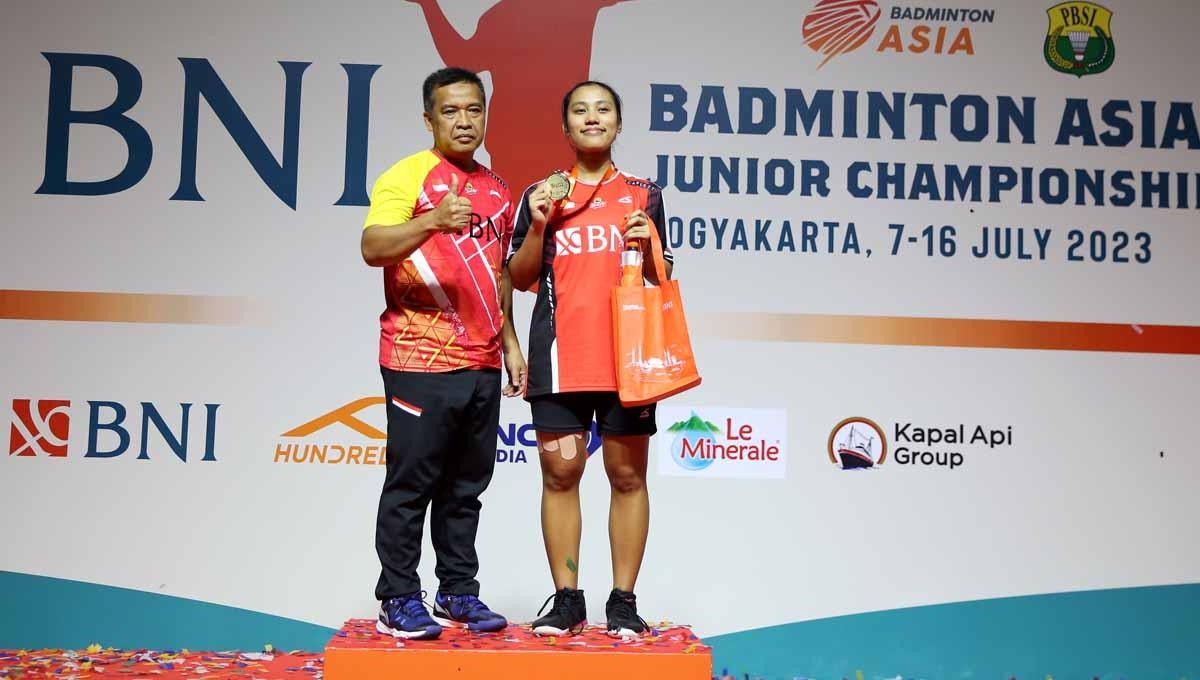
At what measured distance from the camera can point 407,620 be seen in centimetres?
253

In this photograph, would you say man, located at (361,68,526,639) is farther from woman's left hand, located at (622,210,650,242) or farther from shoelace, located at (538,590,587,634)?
woman's left hand, located at (622,210,650,242)

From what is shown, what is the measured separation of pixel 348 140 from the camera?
4215 millimetres

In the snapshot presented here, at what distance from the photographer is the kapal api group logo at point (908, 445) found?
4223 mm

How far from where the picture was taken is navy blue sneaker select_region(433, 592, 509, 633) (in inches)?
104

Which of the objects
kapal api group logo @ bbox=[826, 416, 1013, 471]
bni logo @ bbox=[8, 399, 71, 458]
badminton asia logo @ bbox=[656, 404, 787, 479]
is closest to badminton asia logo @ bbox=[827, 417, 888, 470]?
kapal api group logo @ bbox=[826, 416, 1013, 471]

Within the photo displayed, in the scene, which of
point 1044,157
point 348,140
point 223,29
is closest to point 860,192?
point 1044,157

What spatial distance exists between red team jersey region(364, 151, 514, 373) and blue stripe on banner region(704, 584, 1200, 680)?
2072 millimetres

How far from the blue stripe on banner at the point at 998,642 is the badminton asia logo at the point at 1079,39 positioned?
81.7 inches

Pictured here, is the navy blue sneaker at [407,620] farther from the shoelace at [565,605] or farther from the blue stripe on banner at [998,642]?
the blue stripe on banner at [998,642]

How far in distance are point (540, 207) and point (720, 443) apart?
6.05 ft

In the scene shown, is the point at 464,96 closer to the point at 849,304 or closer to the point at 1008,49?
the point at 849,304

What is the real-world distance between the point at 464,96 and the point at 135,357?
7.20ft

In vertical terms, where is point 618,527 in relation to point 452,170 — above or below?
below

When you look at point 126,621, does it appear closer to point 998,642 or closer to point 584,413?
point 584,413
